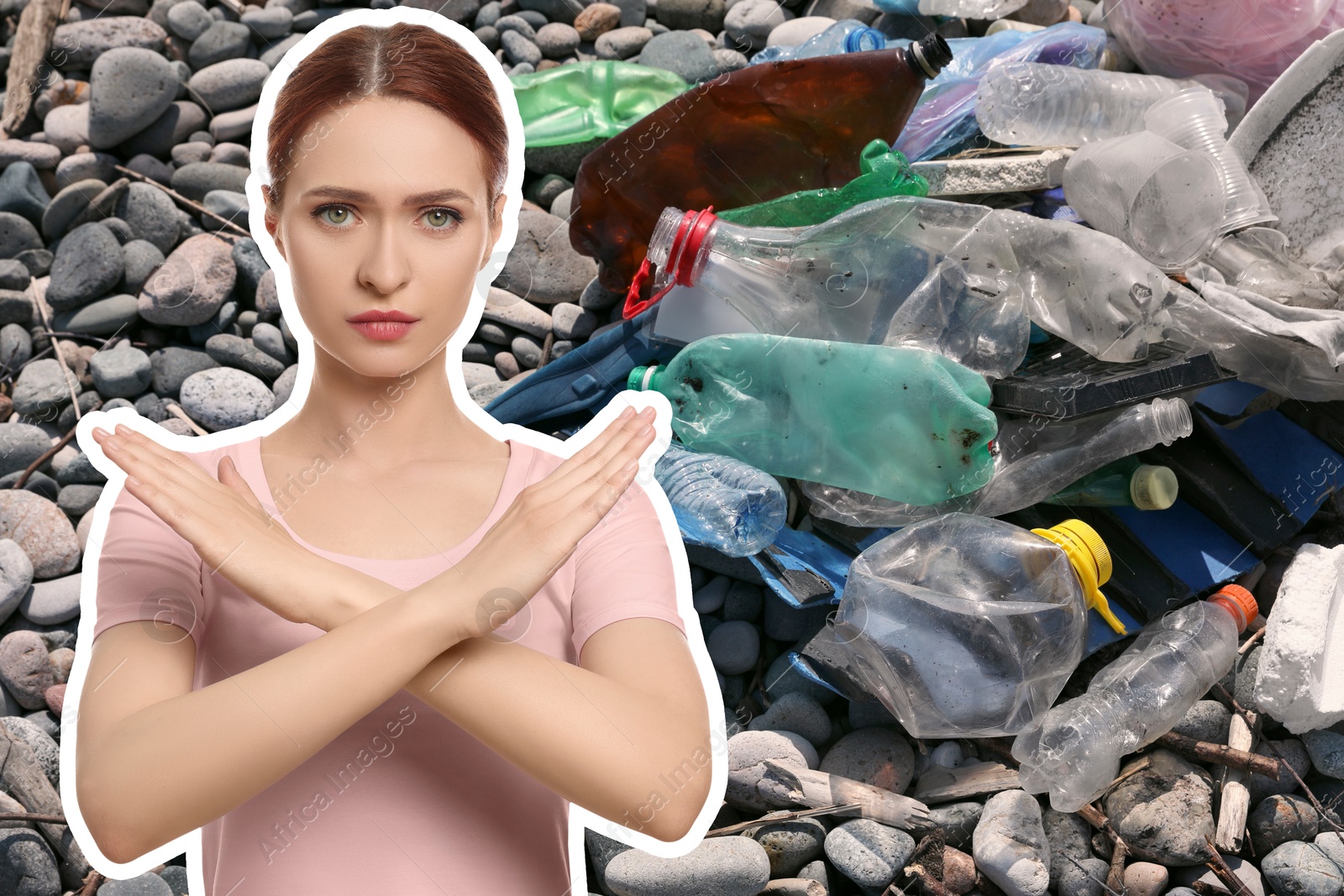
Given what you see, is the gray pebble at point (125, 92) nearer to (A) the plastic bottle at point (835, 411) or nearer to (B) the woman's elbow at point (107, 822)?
(A) the plastic bottle at point (835, 411)

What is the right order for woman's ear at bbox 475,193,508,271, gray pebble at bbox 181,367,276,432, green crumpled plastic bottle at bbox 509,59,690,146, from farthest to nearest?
green crumpled plastic bottle at bbox 509,59,690,146 → gray pebble at bbox 181,367,276,432 → woman's ear at bbox 475,193,508,271

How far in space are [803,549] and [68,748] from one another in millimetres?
1577

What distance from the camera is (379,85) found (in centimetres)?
163

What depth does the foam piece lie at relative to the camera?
2328 mm

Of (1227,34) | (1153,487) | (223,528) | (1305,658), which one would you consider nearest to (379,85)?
(223,528)

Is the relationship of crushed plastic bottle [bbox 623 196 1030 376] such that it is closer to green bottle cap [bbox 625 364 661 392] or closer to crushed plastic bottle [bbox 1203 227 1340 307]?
green bottle cap [bbox 625 364 661 392]

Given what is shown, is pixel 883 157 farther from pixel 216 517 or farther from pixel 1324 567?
pixel 216 517

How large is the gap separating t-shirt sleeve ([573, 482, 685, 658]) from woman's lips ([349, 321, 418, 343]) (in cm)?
40

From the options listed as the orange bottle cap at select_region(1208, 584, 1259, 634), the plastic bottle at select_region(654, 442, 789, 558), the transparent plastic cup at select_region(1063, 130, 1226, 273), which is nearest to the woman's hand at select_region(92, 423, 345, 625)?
the plastic bottle at select_region(654, 442, 789, 558)

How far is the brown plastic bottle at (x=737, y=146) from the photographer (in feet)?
9.40

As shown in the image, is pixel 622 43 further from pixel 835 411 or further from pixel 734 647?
pixel 734 647

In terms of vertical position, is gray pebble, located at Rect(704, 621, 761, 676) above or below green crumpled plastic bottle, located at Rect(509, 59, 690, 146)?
below

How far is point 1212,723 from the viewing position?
239 centimetres

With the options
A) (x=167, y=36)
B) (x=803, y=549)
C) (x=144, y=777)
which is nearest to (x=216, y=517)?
(x=144, y=777)
